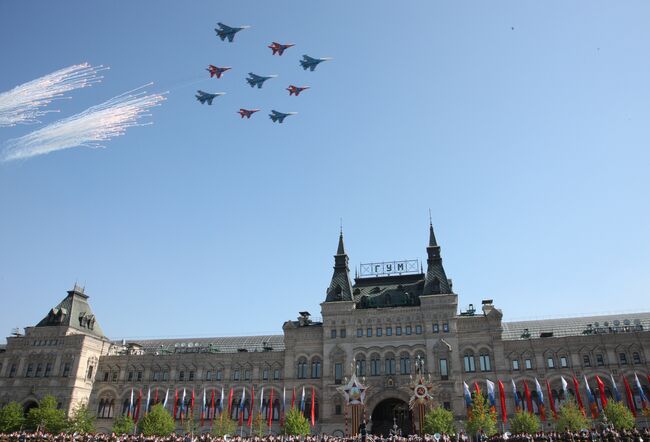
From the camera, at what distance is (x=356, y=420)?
210 ft

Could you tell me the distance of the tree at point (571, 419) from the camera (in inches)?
2042

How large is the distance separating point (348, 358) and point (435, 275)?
16499 mm

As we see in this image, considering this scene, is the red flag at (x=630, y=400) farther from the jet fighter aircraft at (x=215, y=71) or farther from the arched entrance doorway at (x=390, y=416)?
the jet fighter aircraft at (x=215, y=71)

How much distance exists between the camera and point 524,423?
5491cm

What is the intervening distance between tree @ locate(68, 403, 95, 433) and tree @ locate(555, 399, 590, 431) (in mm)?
57253

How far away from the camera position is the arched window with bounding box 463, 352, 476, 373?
2539 inches

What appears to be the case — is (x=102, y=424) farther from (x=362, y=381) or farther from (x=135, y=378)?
(x=362, y=381)

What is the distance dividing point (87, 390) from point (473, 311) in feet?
189

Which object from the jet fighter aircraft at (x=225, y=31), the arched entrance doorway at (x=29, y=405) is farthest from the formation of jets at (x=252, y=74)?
the arched entrance doorway at (x=29, y=405)

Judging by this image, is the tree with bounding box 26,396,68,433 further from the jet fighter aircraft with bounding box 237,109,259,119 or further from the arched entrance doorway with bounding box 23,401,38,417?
the jet fighter aircraft with bounding box 237,109,259,119

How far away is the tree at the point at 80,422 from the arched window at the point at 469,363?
49531 millimetres

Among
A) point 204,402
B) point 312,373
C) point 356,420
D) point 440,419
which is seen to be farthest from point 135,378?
point 440,419

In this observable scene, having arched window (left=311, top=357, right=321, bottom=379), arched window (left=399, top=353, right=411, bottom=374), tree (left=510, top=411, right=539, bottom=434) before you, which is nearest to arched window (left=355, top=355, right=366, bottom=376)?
arched window (left=399, top=353, right=411, bottom=374)

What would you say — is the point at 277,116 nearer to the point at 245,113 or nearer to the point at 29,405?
the point at 245,113
